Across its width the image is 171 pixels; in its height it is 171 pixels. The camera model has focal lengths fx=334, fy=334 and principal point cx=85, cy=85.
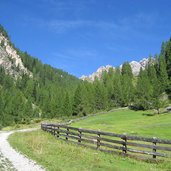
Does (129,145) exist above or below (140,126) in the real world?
below

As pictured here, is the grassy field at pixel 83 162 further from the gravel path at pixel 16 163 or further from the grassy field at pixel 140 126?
the grassy field at pixel 140 126

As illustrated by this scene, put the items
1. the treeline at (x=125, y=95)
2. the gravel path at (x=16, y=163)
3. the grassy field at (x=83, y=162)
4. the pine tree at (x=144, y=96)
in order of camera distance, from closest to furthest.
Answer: the gravel path at (x=16, y=163)
the grassy field at (x=83, y=162)
the pine tree at (x=144, y=96)
the treeline at (x=125, y=95)

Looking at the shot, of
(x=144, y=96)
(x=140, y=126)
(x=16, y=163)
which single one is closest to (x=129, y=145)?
(x=16, y=163)

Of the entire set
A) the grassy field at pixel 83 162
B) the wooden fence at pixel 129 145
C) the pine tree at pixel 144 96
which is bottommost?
the grassy field at pixel 83 162

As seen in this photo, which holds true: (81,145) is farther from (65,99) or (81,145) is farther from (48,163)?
(65,99)

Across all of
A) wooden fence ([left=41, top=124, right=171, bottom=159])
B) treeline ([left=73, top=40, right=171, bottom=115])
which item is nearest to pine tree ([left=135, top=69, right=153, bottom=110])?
treeline ([left=73, top=40, right=171, bottom=115])

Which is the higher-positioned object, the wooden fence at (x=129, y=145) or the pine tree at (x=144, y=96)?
the pine tree at (x=144, y=96)

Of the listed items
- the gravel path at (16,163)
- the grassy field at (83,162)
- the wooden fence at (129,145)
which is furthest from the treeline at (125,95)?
the gravel path at (16,163)

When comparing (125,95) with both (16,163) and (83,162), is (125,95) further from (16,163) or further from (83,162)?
(16,163)

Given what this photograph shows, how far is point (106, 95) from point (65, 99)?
19337 mm

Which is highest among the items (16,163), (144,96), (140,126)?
(144,96)

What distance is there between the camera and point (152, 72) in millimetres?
162250

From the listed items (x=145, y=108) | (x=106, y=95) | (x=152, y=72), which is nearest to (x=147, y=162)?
(x=145, y=108)

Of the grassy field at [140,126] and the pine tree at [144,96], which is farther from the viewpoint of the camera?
the pine tree at [144,96]
